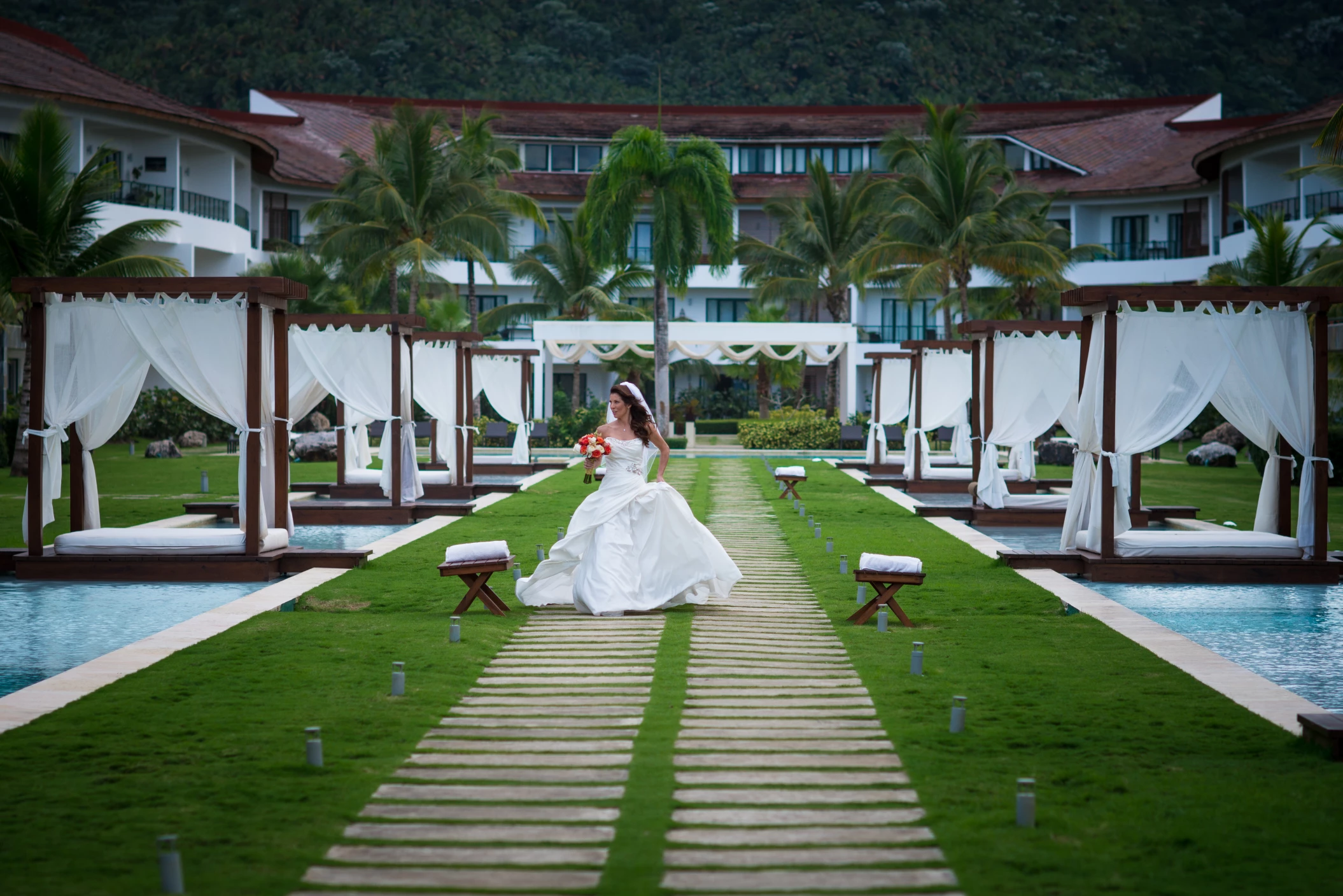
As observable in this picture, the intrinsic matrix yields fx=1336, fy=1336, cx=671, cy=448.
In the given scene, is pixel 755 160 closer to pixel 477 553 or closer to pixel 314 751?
pixel 477 553

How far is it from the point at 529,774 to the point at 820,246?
110ft

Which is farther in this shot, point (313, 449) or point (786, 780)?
point (313, 449)

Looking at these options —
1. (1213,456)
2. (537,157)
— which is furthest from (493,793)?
(537,157)

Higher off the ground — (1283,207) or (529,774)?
(1283,207)

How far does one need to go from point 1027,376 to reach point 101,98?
24.1 m

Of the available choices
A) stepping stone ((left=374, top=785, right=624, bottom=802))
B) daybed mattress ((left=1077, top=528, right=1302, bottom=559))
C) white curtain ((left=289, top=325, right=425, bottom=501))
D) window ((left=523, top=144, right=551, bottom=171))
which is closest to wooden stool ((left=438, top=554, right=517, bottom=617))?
stepping stone ((left=374, top=785, right=624, bottom=802))

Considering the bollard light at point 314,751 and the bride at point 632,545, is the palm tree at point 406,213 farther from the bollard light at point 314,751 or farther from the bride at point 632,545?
the bollard light at point 314,751

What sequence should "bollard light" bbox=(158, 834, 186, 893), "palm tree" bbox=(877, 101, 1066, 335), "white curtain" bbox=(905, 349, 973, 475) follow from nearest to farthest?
"bollard light" bbox=(158, 834, 186, 893) < "white curtain" bbox=(905, 349, 973, 475) < "palm tree" bbox=(877, 101, 1066, 335)

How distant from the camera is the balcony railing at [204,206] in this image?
118 ft

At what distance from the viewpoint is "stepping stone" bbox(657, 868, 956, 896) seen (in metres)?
4.27

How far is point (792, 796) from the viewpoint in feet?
17.2

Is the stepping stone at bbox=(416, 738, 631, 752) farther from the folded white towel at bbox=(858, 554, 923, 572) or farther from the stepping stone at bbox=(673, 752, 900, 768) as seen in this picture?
the folded white towel at bbox=(858, 554, 923, 572)

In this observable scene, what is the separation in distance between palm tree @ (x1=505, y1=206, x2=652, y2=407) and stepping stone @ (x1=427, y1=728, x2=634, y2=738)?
107 ft

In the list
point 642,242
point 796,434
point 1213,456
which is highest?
point 642,242
